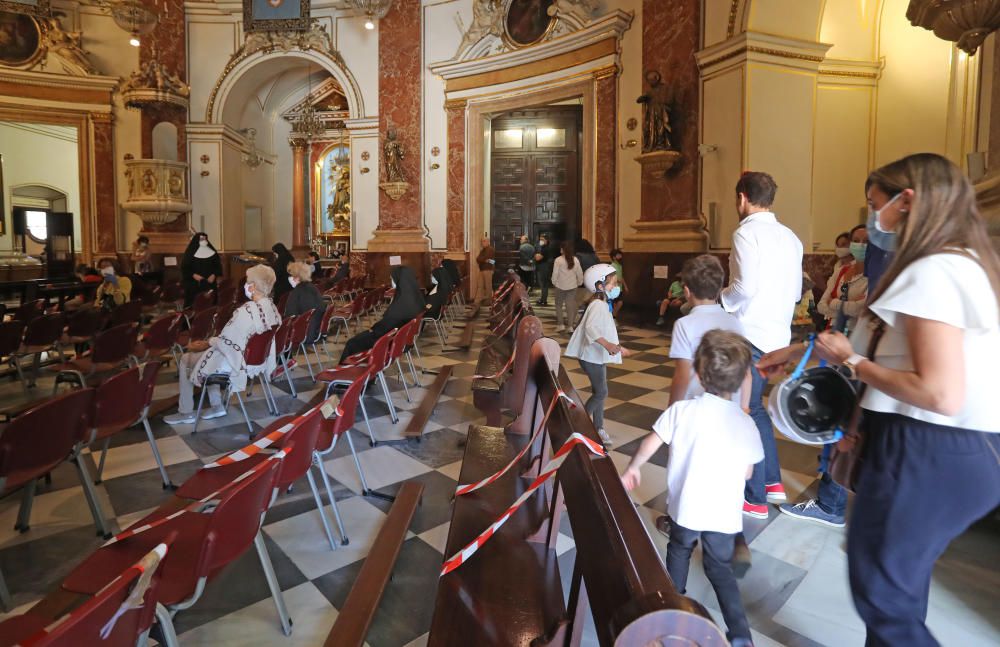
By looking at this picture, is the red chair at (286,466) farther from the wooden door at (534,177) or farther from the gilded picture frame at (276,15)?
the gilded picture frame at (276,15)

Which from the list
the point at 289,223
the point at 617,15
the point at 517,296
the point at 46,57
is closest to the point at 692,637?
the point at 517,296

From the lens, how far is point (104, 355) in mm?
4801

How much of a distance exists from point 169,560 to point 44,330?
4958 millimetres

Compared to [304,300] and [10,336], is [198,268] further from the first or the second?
[10,336]

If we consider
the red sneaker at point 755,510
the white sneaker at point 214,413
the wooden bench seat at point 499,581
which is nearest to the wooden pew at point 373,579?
the wooden bench seat at point 499,581

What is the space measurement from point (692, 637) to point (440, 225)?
13.1m

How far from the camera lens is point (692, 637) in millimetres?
770

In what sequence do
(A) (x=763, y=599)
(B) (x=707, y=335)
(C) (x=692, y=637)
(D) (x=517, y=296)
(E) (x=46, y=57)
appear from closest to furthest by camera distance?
(C) (x=692, y=637) < (B) (x=707, y=335) < (A) (x=763, y=599) < (D) (x=517, y=296) < (E) (x=46, y=57)

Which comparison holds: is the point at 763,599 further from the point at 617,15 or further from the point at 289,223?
the point at 289,223

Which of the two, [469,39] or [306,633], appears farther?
[469,39]

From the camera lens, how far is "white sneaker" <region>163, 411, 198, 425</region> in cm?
439

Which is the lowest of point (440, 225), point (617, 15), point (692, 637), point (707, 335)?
point (692, 637)

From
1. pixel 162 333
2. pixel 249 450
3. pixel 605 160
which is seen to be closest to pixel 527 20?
pixel 605 160

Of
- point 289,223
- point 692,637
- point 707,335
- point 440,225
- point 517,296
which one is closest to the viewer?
point 692,637
